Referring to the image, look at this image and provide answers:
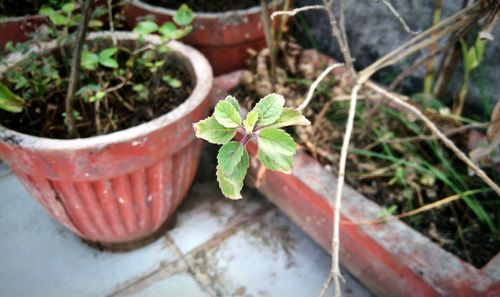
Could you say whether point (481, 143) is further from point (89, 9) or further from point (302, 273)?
point (89, 9)

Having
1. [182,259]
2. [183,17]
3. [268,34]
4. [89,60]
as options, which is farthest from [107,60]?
[182,259]

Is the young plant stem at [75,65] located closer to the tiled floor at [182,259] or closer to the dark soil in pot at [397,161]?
the tiled floor at [182,259]

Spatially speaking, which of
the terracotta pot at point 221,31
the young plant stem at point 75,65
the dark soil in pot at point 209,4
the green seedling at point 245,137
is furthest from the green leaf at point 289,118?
the dark soil in pot at point 209,4

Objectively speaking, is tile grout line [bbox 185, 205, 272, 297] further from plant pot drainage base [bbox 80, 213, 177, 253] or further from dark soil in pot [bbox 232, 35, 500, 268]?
dark soil in pot [bbox 232, 35, 500, 268]

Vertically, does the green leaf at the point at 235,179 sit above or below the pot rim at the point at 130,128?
above

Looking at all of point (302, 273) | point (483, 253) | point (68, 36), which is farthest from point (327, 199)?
point (68, 36)

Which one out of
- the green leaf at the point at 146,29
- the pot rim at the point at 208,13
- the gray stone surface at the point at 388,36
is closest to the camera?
the green leaf at the point at 146,29

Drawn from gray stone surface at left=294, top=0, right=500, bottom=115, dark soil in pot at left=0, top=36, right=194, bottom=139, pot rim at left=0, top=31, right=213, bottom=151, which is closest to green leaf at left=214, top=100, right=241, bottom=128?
pot rim at left=0, top=31, right=213, bottom=151
